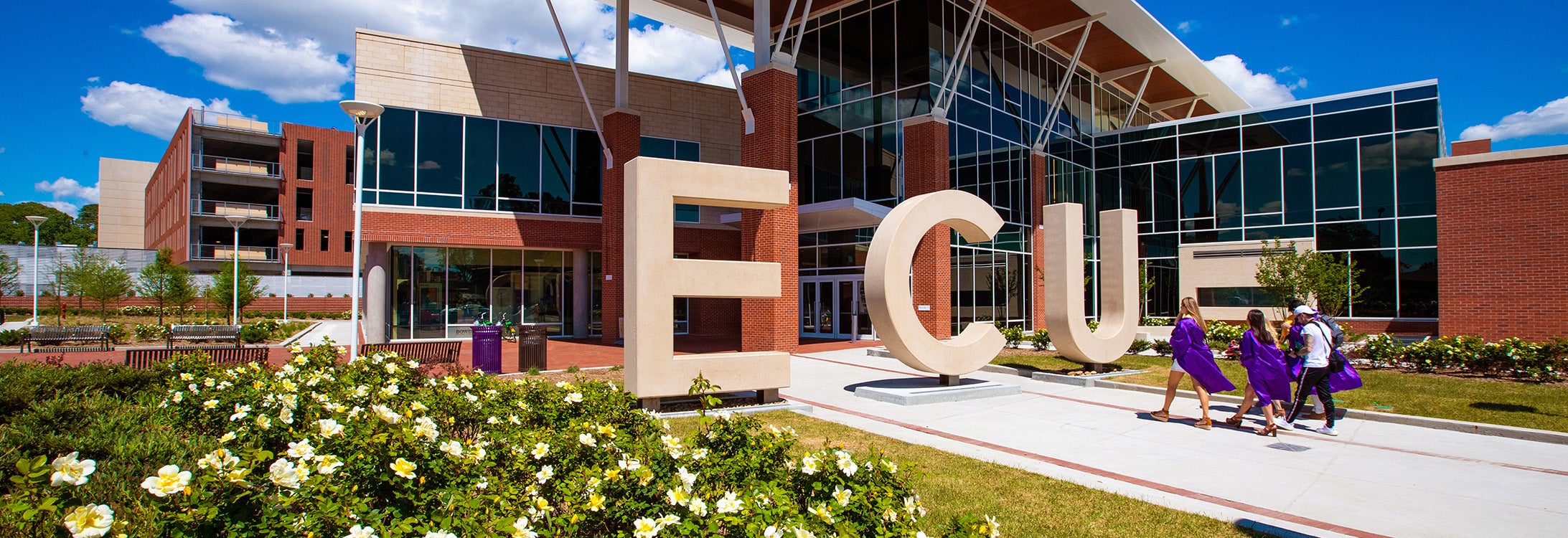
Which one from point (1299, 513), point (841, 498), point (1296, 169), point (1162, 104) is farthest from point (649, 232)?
point (1162, 104)

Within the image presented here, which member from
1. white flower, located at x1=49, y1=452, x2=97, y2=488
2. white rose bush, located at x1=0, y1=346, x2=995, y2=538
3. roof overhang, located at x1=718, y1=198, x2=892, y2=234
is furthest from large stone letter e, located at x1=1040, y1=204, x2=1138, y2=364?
white flower, located at x1=49, y1=452, x2=97, y2=488

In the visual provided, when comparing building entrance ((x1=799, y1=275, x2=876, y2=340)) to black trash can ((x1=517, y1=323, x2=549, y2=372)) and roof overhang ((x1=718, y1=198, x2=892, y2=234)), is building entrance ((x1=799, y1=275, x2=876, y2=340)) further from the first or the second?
black trash can ((x1=517, y1=323, x2=549, y2=372))

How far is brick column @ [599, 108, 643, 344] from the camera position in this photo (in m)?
25.2

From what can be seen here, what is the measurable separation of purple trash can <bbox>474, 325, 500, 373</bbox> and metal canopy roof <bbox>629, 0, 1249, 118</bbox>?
1497cm

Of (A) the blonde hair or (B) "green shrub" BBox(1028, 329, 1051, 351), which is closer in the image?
(A) the blonde hair

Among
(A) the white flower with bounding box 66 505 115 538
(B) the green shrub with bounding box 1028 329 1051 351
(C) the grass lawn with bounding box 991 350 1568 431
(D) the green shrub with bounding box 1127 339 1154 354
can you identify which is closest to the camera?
(A) the white flower with bounding box 66 505 115 538

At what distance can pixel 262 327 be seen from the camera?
24.7 m

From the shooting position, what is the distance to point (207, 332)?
22.7 metres

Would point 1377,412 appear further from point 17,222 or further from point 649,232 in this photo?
point 17,222

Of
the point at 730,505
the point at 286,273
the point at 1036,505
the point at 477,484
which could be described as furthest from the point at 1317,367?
the point at 286,273

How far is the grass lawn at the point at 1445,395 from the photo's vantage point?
10.3 metres

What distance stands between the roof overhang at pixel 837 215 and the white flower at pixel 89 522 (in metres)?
18.2

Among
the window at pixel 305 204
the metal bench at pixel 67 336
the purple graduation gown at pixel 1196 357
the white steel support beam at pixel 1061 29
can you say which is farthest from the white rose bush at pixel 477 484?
the window at pixel 305 204

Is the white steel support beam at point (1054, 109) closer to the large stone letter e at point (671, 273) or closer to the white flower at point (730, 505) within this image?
the large stone letter e at point (671, 273)
